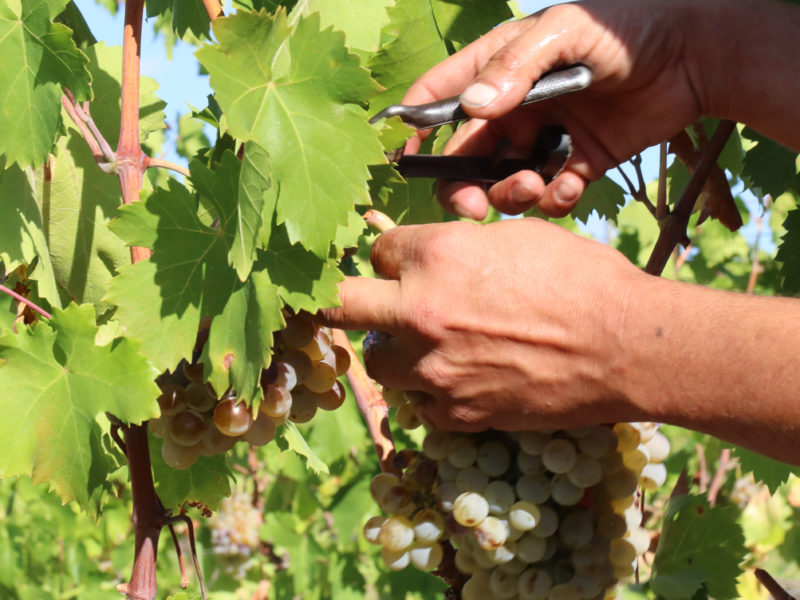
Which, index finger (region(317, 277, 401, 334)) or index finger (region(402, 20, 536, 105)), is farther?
index finger (region(402, 20, 536, 105))

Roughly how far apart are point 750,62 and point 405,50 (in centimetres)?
58

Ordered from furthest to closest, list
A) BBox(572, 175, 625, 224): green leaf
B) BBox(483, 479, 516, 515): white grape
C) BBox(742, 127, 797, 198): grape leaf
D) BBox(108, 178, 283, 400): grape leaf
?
BBox(572, 175, 625, 224): green leaf < BBox(742, 127, 797, 198): grape leaf < BBox(483, 479, 516, 515): white grape < BBox(108, 178, 283, 400): grape leaf

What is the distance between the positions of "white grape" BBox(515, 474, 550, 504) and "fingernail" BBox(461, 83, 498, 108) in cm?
52

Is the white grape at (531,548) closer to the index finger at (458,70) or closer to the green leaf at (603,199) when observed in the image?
the index finger at (458,70)

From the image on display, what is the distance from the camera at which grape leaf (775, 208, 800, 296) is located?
5.04ft

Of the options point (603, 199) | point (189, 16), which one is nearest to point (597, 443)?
point (603, 199)

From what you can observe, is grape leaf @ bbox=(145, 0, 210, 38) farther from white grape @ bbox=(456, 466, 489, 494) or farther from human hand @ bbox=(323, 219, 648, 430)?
white grape @ bbox=(456, 466, 489, 494)

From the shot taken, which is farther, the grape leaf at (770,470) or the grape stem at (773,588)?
the grape leaf at (770,470)

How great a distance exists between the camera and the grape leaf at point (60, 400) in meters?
0.97

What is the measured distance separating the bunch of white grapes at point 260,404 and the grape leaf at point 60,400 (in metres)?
0.08

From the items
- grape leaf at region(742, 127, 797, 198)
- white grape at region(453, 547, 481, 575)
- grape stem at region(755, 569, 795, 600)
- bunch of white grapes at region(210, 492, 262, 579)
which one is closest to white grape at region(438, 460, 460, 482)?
white grape at region(453, 547, 481, 575)

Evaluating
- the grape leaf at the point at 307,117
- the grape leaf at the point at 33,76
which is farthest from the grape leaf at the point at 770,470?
the grape leaf at the point at 33,76

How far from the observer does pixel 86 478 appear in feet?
3.32

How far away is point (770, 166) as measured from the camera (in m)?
1.62
